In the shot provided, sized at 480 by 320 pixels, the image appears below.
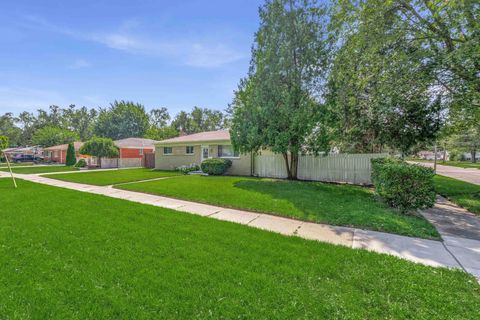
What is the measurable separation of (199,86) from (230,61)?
7.11 metres

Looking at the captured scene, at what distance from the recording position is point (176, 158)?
787 inches

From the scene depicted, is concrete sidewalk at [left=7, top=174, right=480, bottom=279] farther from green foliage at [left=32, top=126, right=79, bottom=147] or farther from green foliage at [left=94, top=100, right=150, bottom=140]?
green foliage at [left=32, top=126, right=79, bottom=147]

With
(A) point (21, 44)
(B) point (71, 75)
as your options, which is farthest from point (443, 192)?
(B) point (71, 75)

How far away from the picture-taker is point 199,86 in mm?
19203

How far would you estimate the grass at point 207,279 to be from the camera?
2.43 metres

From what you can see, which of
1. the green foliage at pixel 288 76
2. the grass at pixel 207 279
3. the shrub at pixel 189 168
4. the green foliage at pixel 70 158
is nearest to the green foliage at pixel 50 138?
the green foliage at pixel 70 158

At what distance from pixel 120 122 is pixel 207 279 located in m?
47.8

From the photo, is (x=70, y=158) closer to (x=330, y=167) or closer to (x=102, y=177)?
(x=102, y=177)

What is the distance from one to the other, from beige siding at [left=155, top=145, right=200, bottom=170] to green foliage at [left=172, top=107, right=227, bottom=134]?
94.1ft

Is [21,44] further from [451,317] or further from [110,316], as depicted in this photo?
[451,317]

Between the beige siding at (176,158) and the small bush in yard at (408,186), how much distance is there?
14237 millimetres

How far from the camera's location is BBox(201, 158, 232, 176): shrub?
15.6m

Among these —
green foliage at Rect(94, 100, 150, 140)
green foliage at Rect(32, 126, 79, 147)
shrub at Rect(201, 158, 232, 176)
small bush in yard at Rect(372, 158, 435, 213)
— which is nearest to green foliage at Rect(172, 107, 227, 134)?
green foliage at Rect(94, 100, 150, 140)

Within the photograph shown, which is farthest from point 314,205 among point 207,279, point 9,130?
point 9,130
